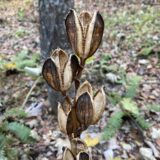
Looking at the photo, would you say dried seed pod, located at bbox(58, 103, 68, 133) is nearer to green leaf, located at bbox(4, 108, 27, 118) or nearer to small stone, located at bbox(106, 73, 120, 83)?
green leaf, located at bbox(4, 108, 27, 118)

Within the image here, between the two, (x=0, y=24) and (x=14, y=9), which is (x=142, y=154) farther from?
(x=14, y=9)

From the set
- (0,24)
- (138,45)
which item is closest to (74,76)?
(138,45)

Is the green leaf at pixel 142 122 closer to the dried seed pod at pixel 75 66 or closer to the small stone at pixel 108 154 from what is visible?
the small stone at pixel 108 154

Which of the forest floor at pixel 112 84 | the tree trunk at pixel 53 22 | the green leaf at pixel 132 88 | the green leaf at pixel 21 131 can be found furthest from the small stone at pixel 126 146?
the tree trunk at pixel 53 22

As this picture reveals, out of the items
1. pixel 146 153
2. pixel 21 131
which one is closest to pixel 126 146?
pixel 146 153

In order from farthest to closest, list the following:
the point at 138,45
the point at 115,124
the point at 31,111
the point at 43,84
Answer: the point at 138,45
the point at 43,84
the point at 31,111
the point at 115,124

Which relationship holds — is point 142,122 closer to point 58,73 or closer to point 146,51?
point 146,51
